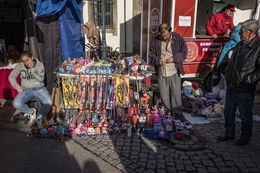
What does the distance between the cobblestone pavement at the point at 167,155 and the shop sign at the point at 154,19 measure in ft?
12.2

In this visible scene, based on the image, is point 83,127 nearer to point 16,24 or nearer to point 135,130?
point 135,130

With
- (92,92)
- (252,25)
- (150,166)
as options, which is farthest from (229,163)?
(92,92)

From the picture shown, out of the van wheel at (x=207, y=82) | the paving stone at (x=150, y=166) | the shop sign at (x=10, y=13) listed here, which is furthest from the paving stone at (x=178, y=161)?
the shop sign at (x=10, y=13)

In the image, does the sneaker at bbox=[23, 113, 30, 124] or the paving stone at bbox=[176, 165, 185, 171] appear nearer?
the paving stone at bbox=[176, 165, 185, 171]

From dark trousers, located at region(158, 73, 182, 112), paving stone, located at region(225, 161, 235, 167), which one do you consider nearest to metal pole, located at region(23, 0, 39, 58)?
dark trousers, located at region(158, 73, 182, 112)

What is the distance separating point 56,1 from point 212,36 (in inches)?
161

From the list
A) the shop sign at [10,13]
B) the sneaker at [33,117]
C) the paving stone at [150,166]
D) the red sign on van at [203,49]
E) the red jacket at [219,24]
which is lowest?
the paving stone at [150,166]

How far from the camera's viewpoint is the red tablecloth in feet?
17.4

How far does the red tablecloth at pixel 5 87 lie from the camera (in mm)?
5316

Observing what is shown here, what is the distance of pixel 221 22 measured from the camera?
6406 mm

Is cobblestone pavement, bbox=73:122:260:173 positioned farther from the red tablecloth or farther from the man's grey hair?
the red tablecloth

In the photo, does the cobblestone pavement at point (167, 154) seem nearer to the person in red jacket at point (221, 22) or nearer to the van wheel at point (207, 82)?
the van wheel at point (207, 82)

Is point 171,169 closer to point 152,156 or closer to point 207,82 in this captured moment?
point 152,156

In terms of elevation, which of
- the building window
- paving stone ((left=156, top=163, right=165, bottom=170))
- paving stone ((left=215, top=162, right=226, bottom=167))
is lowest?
paving stone ((left=156, top=163, right=165, bottom=170))
